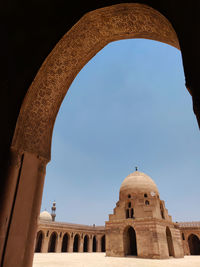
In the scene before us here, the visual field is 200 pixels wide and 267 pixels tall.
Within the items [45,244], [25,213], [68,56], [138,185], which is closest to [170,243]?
[138,185]

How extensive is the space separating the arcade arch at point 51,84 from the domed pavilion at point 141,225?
18.0m

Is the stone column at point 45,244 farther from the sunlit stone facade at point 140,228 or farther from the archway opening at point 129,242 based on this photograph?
the archway opening at point 129,242

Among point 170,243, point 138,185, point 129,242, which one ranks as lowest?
point 170,243

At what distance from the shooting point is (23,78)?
3.73 m

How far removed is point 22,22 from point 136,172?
24.1 meters

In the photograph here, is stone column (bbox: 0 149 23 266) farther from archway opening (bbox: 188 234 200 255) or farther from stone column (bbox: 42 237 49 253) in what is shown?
archway opening (bbox: 188 234 200 255)

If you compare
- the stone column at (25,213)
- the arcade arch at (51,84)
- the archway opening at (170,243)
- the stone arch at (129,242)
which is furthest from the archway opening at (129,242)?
the arcade arch at (51,84)

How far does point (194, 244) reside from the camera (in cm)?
2923

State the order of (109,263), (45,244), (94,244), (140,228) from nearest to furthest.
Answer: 1. (109,263)
2. (140,228)
3. (45,244)
4. (94,244)

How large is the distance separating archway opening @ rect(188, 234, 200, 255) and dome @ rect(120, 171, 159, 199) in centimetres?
1224

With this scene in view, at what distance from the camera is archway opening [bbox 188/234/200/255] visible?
28859 millimetres

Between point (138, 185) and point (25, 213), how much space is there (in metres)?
21.6

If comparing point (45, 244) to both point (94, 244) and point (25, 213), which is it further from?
point (25, 213)

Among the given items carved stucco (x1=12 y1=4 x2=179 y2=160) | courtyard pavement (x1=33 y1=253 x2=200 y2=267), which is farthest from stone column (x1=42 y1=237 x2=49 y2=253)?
carved stucco (x1=12 y1=4 x2=179 y2=160)
